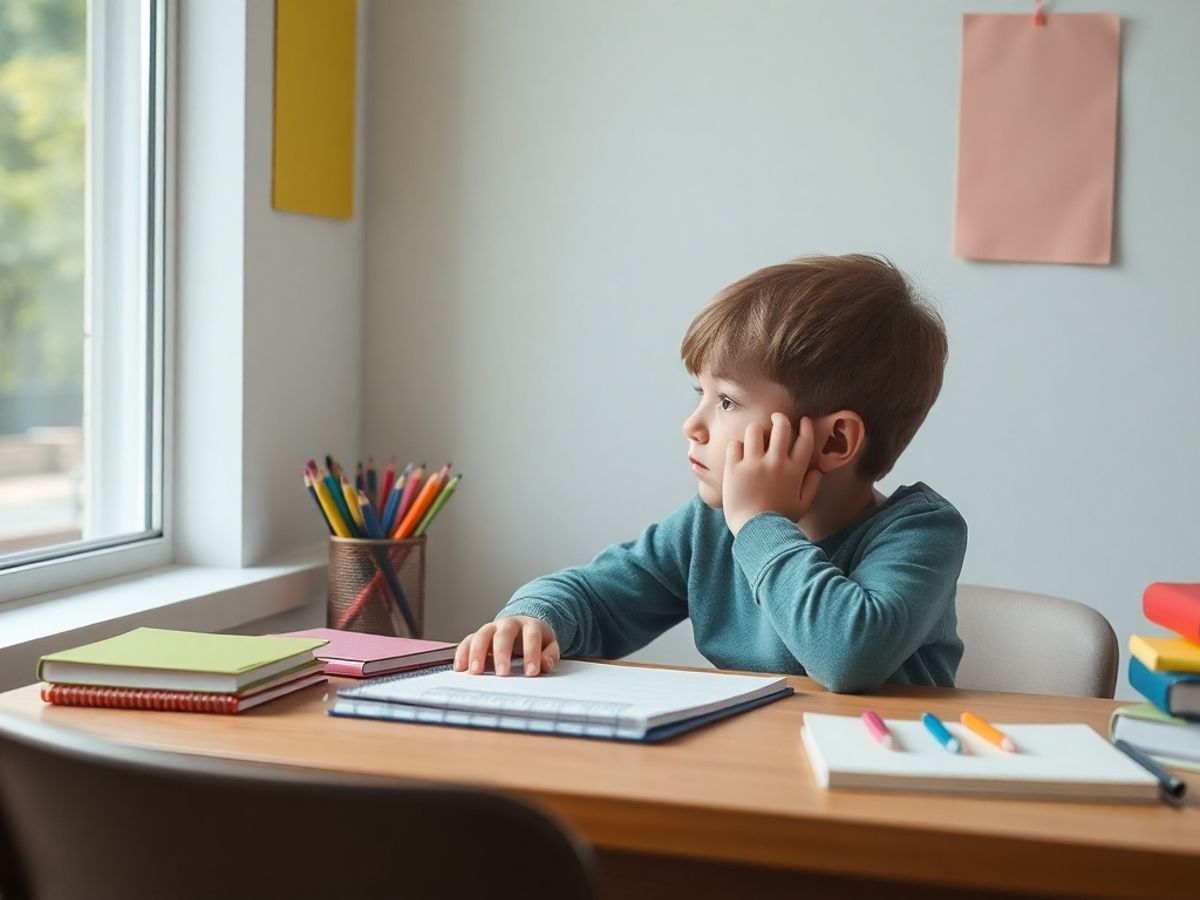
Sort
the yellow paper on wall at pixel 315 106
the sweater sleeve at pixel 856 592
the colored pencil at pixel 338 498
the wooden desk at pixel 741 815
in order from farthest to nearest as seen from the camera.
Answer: the yellow paper on wall at pixel 315 106
the colored pencil at pixel 338 498
the sweater sleeve at pixel 856 592
the wooden desk at pixel 741 815

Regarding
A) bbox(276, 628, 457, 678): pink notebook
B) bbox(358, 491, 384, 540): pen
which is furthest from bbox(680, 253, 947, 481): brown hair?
bbox(358, 491, 384, 540): pen

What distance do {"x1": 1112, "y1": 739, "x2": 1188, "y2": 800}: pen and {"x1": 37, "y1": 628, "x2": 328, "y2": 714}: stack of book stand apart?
632 millimetres

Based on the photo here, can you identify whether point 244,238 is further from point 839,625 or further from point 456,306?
point 839,625

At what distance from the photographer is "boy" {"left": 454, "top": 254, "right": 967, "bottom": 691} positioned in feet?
3.67

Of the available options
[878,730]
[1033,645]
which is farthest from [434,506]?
[878,730]

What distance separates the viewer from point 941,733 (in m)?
0.88

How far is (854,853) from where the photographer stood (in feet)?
2.36

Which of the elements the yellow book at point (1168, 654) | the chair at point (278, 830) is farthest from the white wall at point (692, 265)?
the chair at point (278, 830)

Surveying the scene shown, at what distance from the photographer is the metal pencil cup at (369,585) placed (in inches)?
71.4

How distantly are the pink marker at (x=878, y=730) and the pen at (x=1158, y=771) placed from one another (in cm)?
16

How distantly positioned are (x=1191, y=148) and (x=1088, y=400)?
41cm

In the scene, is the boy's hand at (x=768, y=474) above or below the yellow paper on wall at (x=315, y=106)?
below

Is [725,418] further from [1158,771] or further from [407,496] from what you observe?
[407,496]

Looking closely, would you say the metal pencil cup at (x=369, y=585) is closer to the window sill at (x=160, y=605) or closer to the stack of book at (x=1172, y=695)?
the window sill at (x=160, y=605)
